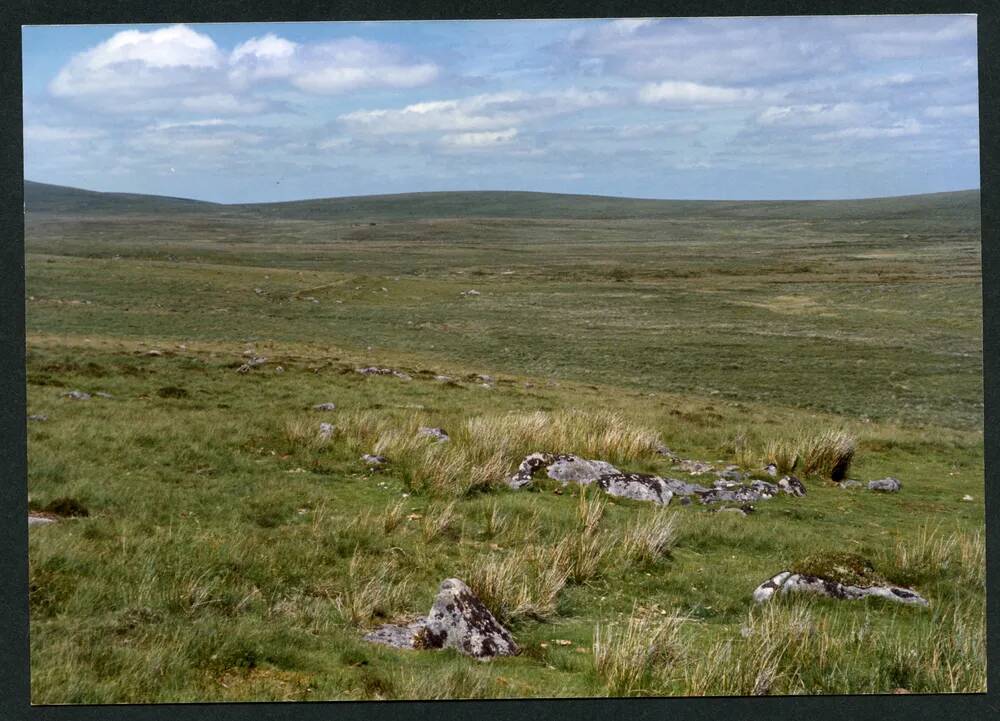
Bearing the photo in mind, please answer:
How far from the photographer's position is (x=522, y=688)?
5.64 metres

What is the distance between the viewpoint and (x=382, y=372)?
1739cm

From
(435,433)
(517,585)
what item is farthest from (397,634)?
(435,433)

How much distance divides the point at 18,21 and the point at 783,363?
1819cm

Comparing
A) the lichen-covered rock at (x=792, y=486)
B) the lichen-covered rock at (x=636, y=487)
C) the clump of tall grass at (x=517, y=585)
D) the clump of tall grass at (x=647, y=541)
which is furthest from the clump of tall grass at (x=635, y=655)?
the lichen-covered rock at (x=792, y=486)

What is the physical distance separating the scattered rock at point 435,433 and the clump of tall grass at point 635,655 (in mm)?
4759

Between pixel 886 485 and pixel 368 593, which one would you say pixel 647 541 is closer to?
pixel 368 593

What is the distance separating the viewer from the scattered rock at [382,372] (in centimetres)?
1700

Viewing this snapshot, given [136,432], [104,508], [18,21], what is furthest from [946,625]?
[18,21]

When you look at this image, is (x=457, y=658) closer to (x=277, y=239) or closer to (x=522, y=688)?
(x=522, y=688)

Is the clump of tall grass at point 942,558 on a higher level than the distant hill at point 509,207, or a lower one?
lower

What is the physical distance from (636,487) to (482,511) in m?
2.06

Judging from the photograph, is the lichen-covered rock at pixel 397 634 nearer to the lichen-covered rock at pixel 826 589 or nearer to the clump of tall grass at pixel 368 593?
the clump of tall grass at pixel 368 593

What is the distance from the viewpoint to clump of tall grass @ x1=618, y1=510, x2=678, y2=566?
7.24 m

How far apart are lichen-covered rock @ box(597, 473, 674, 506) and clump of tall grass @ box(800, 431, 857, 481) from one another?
2.82 m
